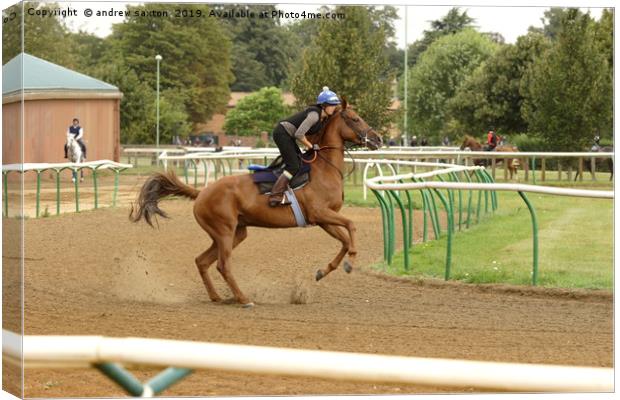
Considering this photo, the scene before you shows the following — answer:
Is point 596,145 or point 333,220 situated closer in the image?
point 333,220

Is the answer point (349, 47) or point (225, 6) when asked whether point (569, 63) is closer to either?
point (349, 47)

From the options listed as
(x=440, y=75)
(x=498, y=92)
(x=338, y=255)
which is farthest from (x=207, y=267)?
(x=440, y=75)

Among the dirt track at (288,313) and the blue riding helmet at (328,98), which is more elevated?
the blue riding helmet at (328,98)

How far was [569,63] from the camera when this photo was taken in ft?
81.1

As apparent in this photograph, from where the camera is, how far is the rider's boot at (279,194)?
35.3ft

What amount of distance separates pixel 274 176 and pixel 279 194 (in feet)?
0.76

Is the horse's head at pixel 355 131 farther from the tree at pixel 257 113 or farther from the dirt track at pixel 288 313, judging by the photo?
the tree at pixel 257 113

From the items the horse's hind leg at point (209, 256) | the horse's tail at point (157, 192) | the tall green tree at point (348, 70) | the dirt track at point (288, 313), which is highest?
the tall green tree at point (348, 70)

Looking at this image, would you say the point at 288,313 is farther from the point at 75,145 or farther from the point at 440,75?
the point at 440,75

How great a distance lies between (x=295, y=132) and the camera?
10.5 metres

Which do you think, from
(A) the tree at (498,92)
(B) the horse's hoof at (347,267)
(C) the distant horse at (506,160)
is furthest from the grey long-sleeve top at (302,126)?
(A) the tree at (498,92)

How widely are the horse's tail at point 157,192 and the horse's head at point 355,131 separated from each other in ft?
4.58

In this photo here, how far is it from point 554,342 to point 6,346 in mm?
4891

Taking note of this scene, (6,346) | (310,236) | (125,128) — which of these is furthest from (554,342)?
(125,128)
